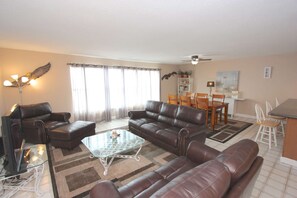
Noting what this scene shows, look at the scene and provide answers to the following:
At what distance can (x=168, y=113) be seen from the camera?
12.0 feet

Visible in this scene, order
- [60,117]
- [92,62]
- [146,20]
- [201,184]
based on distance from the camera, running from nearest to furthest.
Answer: [201,184]
[146,20]
[60,117]
[92,62]

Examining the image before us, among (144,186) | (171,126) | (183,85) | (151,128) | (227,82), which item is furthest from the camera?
(183,85)

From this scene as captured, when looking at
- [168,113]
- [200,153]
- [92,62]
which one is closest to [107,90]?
[92,62]

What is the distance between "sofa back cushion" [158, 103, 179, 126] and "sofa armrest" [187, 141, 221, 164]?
1.61m

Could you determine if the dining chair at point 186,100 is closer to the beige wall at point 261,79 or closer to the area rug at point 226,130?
the area rug at point 226,130

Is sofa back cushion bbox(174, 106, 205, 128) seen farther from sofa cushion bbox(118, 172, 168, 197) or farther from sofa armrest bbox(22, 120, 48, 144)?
sofa armrest bbox(22, 120, 48, 144)

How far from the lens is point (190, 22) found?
2.04 m

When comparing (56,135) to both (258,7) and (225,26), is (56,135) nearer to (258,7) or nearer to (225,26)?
(225,26)

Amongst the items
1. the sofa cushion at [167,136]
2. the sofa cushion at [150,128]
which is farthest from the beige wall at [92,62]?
the sofa cushion at [167,136]

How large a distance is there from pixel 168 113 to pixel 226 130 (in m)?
1.93

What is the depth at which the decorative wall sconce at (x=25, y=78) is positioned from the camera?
352cm

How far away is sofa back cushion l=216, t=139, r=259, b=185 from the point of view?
1.09 meters

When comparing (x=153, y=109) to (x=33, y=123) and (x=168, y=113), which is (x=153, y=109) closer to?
(x=168, y=113)

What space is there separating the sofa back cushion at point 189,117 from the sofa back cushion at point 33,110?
344 centimetres
